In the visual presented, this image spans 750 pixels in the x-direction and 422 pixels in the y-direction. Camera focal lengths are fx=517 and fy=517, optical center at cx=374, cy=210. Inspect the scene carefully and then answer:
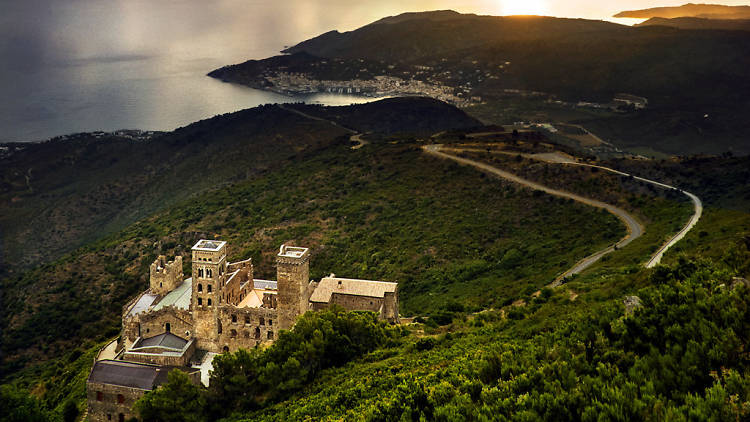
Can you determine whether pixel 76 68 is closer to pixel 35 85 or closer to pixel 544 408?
pixel 35 85

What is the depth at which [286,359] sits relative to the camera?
24703 mm

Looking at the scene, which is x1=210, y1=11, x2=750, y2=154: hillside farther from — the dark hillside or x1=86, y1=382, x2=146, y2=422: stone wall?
x1=86, y1=382, x2=146, y2=422: stone wall

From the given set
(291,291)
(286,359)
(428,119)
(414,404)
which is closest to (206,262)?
(291,291)

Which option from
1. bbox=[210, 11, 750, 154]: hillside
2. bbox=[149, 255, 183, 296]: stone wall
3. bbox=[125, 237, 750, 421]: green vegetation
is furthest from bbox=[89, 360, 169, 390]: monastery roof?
bbox=[210, 11, 750, 154]: hillside

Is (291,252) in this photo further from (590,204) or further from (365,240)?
(590,204)

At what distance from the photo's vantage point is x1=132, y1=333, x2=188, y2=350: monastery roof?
29328mm

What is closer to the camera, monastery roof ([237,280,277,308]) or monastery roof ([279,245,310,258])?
monastery roof ([279,245,310,258])

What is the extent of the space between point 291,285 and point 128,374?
9437 millimetres

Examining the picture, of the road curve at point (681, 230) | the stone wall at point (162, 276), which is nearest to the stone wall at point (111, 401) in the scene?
the stone wall at point (162, 276)

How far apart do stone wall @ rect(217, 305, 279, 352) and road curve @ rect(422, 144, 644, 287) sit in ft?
55.6

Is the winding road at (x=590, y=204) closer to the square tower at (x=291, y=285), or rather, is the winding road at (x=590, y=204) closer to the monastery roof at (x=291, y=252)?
the square tower at (x=291, y=285)

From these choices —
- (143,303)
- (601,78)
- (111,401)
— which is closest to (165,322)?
(143,303)

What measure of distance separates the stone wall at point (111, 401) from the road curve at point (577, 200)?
24038mm

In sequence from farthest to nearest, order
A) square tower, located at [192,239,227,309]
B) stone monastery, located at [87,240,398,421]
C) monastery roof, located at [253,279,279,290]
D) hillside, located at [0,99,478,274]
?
hillside, located at [0,99,478,274], monastery roof, located at [253,279,279,290], square tower, located at [192,239,227,309], stone monastery, located at [87,240,398,421]
